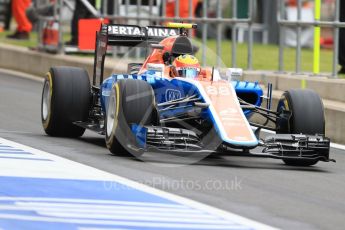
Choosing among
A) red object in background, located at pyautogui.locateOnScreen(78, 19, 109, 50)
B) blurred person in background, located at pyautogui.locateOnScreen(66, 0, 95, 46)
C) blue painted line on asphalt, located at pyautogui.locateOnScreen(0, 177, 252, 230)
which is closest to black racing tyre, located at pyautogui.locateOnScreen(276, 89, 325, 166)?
blue painted line on asphalt, located at pyautogui.locateOnScreen(0, 177, 252, 230)

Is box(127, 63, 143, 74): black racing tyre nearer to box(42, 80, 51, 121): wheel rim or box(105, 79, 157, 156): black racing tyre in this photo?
box(42, 80, 51, 121): wheel rim

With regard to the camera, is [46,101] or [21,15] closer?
[46,101]

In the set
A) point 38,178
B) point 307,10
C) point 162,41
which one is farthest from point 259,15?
point 38,178

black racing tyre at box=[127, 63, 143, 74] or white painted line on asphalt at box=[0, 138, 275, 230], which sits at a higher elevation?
black racing tyre at box=[127, 63, 143, 74]

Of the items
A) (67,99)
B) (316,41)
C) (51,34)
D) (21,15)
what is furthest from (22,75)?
(67,99)

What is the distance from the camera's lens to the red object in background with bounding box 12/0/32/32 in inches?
1176

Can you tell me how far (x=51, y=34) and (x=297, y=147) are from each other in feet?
46.0

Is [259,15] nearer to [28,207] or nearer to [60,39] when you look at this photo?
[60,39]

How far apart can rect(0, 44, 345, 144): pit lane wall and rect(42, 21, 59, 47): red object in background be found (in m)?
0.40

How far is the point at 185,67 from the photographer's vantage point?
43.5ft

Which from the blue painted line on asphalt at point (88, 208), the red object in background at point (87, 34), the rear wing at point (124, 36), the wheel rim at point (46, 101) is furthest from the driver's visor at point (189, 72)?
the blue painted line on asphalt at point (88, 208)

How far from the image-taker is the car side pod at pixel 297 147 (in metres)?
12.2

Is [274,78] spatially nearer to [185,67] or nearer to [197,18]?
[197,18]

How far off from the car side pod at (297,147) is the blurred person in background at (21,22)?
18.2 meters
